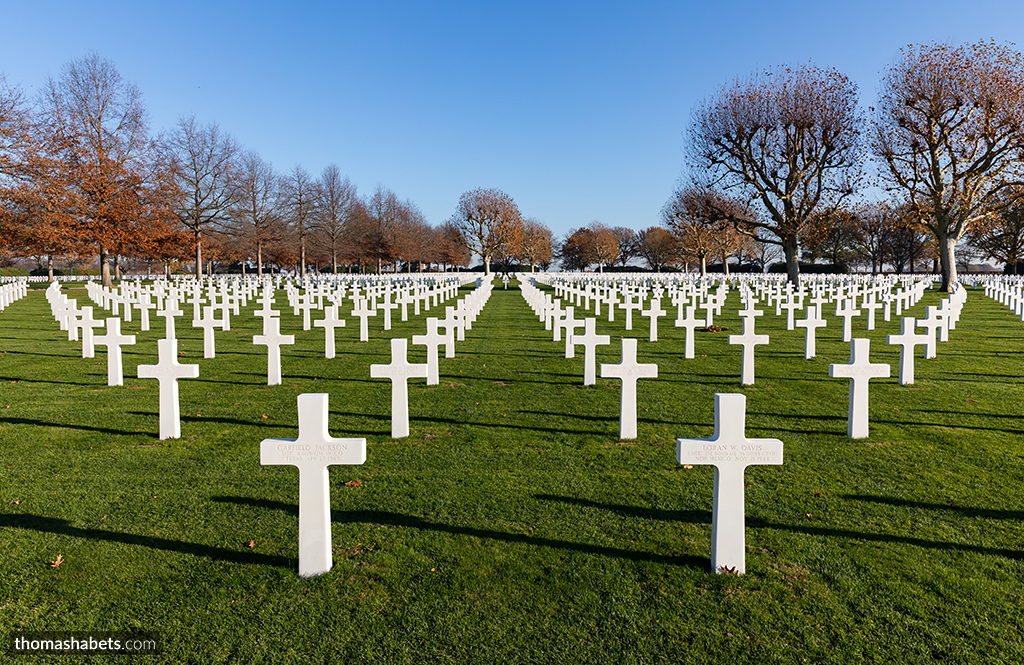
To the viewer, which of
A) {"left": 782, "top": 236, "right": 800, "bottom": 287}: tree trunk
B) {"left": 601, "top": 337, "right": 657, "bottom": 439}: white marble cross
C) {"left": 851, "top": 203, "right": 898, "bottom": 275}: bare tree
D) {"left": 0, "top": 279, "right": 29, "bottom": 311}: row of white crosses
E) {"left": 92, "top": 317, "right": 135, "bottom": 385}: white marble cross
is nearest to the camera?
{"left": 601, "top": 337, "right": 657, "bottom": 439}: white marble cross

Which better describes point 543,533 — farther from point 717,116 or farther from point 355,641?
point 717,116

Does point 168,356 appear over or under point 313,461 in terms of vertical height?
over

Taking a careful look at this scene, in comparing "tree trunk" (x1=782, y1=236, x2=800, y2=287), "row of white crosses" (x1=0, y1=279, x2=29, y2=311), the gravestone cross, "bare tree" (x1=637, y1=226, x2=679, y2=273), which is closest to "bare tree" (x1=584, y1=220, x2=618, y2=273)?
"bare tree" (x1=637, y1=226, x2=679, y2=273)

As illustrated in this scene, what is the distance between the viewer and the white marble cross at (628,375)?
231 inches

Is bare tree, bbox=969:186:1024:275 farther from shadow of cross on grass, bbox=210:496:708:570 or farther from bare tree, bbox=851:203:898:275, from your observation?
shadow of cross on grass, bbox=210:496:708:570

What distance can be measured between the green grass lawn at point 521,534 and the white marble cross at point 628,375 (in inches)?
11.1

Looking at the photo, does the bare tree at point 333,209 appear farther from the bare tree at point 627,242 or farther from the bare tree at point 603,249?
the bare tree at point 627,242

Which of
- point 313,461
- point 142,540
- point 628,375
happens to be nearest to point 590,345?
point 628,375

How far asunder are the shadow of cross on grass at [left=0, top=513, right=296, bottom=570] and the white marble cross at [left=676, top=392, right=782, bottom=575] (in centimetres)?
232

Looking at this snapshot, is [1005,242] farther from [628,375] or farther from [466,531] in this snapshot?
[466,531]

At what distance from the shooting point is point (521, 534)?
387 centimetres

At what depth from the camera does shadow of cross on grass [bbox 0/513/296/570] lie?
139 inches

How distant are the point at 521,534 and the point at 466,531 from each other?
1.13 feet

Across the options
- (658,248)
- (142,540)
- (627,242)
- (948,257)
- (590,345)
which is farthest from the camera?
(627,242)
